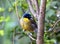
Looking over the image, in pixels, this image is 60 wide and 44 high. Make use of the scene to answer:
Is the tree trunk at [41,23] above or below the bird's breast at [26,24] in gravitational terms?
above

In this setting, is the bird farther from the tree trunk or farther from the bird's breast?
the tree trunk

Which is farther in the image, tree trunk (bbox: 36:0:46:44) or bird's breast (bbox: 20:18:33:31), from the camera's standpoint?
bird's breast (bbox: 20:18:33:31)

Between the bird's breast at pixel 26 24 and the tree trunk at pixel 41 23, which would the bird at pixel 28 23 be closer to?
the bird's breast at pixel 26 24

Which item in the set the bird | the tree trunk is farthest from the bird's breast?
the tree trunk

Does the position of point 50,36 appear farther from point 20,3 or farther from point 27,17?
point 20,3

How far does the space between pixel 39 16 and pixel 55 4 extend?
703 millimetres

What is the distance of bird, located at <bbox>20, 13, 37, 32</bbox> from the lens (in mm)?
1392

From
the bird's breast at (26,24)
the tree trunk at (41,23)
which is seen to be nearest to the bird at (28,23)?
the bird's breast at (26,24)

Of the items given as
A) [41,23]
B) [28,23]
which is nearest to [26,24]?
[28,23]

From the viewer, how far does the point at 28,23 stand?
146 centimetres

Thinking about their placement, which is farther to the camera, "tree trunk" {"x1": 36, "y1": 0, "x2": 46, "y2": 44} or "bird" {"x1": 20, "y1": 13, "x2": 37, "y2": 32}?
"bird" {"x1": 20, "y1": 13, "x2": 37, "y2": 32}

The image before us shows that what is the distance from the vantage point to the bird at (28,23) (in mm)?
1392

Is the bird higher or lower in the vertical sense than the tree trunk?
lower

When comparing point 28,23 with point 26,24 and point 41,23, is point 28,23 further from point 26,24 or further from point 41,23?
point 41,23
